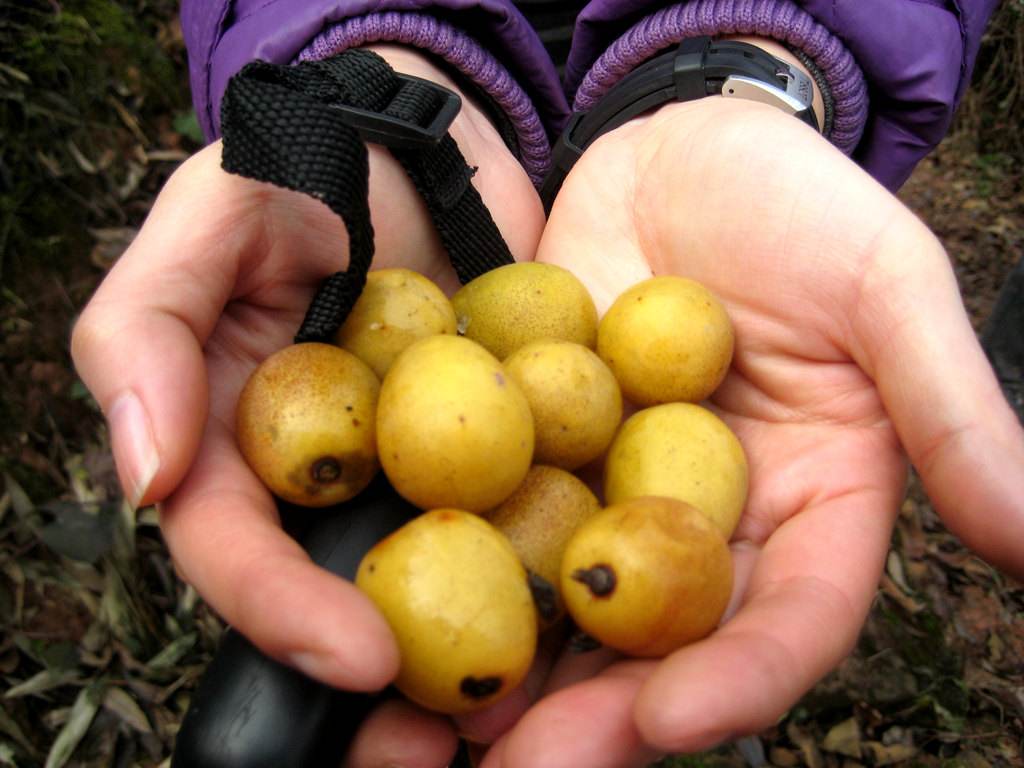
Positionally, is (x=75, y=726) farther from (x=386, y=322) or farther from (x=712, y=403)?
(x=712, y=403)

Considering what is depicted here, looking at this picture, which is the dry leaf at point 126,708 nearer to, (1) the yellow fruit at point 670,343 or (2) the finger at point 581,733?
(2) the finger at point 581,733

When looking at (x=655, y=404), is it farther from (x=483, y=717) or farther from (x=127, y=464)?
(x=127, y=464)

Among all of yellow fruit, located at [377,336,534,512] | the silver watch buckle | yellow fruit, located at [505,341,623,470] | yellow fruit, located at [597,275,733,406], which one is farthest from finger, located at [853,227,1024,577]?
the silver watch buckle

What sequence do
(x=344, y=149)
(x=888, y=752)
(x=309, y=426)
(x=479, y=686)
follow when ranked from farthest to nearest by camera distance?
(x=888, y=752)
(x=344, y=149)
(x=309, y=426)
(x=479, y=686)

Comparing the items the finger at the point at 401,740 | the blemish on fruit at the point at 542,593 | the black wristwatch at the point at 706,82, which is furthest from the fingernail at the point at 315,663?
the black wristwatch at the point at 706,82

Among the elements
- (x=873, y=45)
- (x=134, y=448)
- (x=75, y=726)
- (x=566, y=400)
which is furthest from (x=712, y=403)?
(x=75, y=726)

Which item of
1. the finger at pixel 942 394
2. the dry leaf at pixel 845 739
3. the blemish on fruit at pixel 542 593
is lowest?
the dry leaf at pixel 845 739
